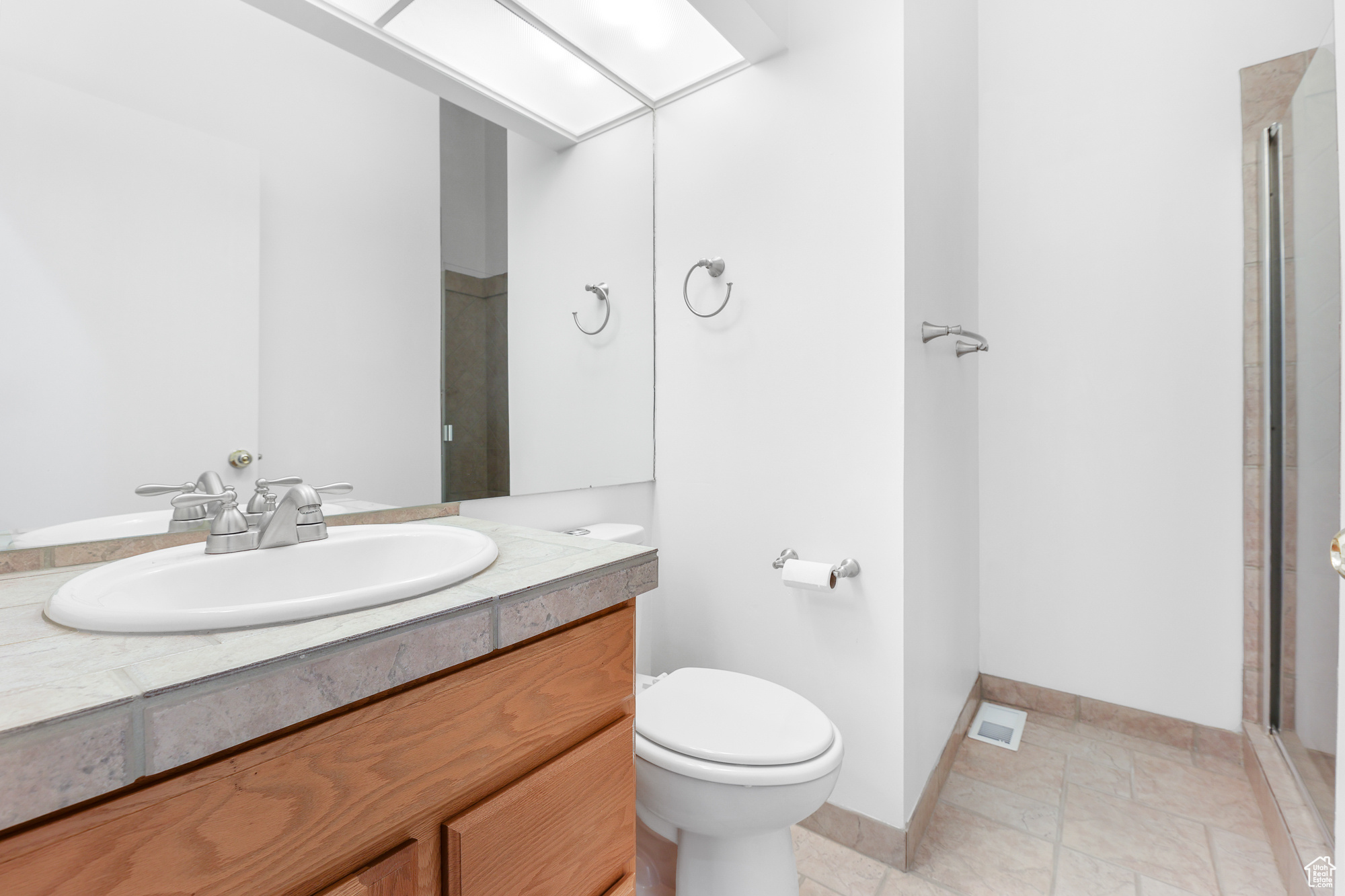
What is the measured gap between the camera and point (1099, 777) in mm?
1705

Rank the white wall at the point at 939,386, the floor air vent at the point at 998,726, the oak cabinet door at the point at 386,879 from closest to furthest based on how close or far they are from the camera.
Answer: the oak cabinet door at the point at 386,879 → the white wall at the point at 939,386 → the floor air vent at the point at 998,726

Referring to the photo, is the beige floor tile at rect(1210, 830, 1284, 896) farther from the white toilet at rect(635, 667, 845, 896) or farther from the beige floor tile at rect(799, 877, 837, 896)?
the white toilet at rect(635, 667, 845, 896)

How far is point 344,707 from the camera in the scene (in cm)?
53

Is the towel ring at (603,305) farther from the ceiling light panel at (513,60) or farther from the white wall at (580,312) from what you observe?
the ceiling light panel at (513,60)

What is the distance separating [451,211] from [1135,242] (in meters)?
2.13

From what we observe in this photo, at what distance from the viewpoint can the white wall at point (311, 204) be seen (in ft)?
2.92

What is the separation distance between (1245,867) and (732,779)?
1.34 meters

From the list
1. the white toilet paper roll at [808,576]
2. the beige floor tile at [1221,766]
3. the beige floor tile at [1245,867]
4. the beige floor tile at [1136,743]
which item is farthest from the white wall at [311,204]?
the beige floor tile at [1221,766]

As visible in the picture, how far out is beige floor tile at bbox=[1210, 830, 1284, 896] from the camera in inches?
50.9

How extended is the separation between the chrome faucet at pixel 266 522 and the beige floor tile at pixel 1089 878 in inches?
67.6

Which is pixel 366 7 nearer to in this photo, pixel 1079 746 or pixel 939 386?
pixel 939 386

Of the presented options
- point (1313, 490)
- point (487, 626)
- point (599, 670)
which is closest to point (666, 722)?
point (599, 670)

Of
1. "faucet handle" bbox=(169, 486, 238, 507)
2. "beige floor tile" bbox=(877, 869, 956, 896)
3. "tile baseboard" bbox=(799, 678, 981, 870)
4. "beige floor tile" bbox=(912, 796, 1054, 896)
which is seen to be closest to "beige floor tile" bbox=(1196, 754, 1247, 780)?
"beige floor tile" bbox=(912, 796, 1054, 896)

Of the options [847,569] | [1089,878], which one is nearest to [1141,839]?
[1089,878]
